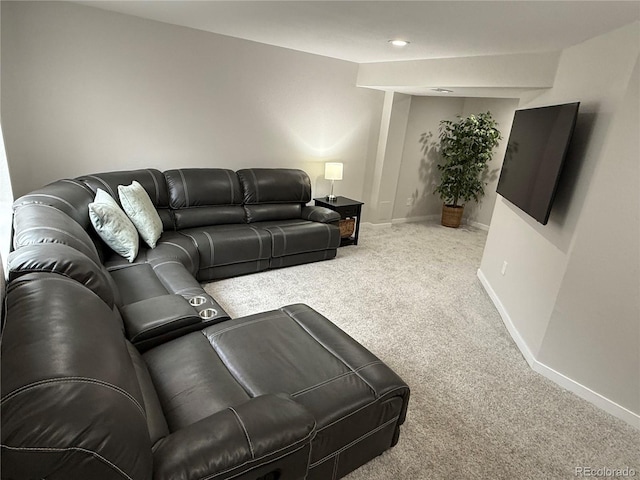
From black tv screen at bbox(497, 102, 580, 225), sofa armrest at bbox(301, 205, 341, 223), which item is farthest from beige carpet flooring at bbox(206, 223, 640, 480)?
black tv screen at bbox(497, 102, 580, 225)

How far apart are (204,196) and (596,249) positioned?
327 centimetres

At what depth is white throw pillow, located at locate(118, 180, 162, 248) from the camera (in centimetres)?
307

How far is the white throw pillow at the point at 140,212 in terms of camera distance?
10.1 ft

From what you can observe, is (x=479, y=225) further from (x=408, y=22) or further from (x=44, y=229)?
(x=44, y=229)

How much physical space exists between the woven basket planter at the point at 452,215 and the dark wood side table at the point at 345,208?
2.06 metres

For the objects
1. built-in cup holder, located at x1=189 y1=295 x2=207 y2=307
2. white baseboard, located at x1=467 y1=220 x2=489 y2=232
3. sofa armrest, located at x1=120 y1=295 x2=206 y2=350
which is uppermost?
sofa armrest, located at x1=120 y1=295 x2=206 y2=350

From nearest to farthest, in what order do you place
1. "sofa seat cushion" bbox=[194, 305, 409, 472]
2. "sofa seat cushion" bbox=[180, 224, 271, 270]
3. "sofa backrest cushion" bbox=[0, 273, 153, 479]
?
"sofa backrest cushion" bbox=[0, 273, 153, 479] < "sofa seat cushion" bbox=[194, 305, 409, 472] < "sofa seat cushion" bbox=[180, 224, 271, 270]

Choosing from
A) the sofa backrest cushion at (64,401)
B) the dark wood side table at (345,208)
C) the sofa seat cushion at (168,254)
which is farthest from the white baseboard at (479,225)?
the sofa backrest cushion at (64,401)

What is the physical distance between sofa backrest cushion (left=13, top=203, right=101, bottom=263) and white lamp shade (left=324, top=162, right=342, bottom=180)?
3.07 metres

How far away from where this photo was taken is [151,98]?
11.9ft

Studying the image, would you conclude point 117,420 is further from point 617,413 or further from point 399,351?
point 617,413

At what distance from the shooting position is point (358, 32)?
3.00 m

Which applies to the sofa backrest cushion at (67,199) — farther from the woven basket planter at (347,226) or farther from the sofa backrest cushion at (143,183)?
the woven basket planter at (347,226)

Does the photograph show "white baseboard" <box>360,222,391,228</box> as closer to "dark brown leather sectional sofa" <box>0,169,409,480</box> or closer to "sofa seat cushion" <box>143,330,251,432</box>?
"dark brown leather sectional sofa" <box>0,169,409,480</box>
